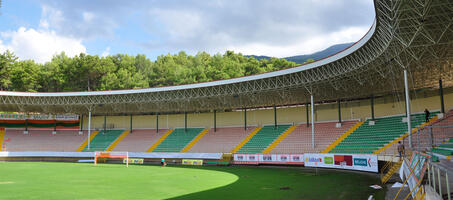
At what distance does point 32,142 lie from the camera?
52.3 m

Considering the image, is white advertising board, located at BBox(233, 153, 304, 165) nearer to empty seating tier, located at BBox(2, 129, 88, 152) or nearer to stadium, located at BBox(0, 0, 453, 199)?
stadium, located at BBox(0, 0, 453, 199)

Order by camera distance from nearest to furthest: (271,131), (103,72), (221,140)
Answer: (271,131), (221,140), (103,72)

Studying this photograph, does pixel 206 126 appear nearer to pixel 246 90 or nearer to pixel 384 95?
pixel 246 90

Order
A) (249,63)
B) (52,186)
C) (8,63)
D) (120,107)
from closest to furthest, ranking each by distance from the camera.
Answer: (52,186) < (120,107) < (8,63) < (249,63)

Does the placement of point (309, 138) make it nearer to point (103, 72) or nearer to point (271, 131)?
point (271, 131)

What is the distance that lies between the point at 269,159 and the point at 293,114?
513 inches

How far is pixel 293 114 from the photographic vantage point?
154 feet

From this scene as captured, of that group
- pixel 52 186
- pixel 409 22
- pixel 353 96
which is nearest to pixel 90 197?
pixel 52 186

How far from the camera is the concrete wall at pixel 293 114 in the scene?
35.0m

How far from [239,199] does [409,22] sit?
13.1 m

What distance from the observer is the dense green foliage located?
72.9 m

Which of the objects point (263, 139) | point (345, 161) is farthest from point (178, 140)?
point (345, 161)

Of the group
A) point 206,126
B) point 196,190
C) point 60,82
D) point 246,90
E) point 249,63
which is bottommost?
point 196,190

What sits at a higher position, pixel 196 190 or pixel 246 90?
pixel 246 90
